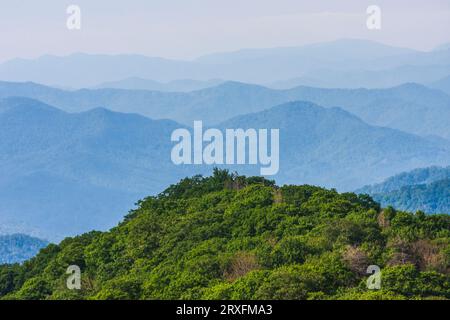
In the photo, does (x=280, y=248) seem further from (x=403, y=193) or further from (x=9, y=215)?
(x=9, y=215)

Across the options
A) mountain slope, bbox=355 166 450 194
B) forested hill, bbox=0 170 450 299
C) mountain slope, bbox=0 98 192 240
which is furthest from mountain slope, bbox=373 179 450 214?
forested hill, bbox=0 170 450 299

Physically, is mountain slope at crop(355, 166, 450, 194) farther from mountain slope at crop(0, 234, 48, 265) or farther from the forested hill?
the forested hill

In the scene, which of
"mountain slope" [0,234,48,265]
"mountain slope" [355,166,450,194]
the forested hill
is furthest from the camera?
"mountain slope" [355,166,450,194]

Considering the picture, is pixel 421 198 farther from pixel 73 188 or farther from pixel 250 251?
pixel 250 251

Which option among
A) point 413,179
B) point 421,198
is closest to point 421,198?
point 421,198

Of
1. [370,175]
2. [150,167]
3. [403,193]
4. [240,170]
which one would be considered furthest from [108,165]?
[403,193]
